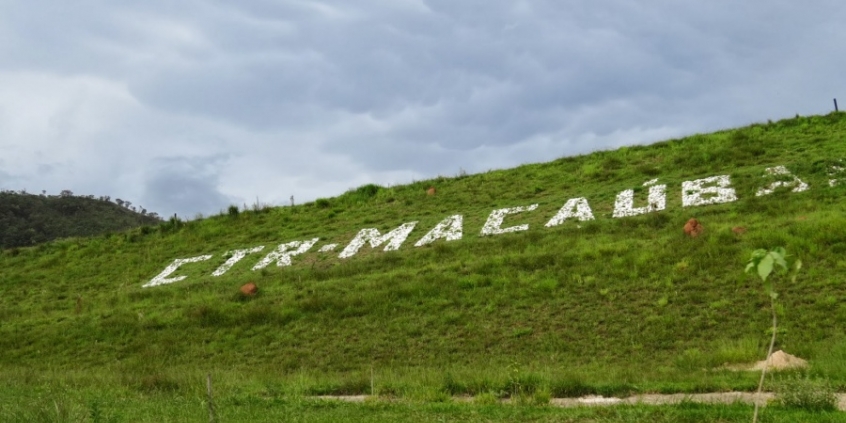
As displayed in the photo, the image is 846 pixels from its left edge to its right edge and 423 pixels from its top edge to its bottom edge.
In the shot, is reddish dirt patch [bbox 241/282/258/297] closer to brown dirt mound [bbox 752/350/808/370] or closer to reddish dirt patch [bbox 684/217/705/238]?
reddish dirt patch [bbox 684/217/705/238]

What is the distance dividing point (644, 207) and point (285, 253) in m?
16.6

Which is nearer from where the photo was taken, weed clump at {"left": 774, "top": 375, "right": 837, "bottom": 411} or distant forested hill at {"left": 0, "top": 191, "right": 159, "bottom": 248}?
weed clump at {"left": 774, "top": 375, "right": 837, "bottom": 411}

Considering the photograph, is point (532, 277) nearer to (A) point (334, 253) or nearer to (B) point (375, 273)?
(B) point (375, 273)

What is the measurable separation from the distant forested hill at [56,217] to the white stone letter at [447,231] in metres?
50.8

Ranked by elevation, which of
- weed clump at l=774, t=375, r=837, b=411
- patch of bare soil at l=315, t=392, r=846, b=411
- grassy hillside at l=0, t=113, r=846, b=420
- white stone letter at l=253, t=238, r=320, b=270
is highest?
white stone letter at l=253, t=238, r=320, b=270

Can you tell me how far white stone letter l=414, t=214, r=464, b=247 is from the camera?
107 feet

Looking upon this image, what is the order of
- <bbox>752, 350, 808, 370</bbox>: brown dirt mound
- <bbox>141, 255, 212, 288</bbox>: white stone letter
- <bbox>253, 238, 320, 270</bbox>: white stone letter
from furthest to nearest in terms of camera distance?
1. <bbox>141, 255, 212, 288</bbox>: white stone letter
2. <bbox>253, 238, 320, 270</bbox>: white stone letter
3. <bbox>752, 350, 808, 370</bbox>: brown dirt mound

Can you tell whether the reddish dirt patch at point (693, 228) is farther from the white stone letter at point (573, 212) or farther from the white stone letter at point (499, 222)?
the white stone letter at point (499, 222)

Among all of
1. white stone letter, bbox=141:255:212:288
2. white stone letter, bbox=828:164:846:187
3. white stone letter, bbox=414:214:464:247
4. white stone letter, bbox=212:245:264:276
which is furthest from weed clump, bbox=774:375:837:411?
white stone letter, bbox=141:255:212:288

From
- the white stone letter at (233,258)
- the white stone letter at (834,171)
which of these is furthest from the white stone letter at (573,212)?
the white stone letter at (233,258)

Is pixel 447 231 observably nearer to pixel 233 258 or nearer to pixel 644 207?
pixel 644 207

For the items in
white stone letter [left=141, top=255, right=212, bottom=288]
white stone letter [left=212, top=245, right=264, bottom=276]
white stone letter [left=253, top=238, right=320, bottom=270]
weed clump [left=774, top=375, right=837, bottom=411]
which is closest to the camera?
weed clump [left=774, top=375, right=837, bottom=411]

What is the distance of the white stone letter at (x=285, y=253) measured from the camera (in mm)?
34312

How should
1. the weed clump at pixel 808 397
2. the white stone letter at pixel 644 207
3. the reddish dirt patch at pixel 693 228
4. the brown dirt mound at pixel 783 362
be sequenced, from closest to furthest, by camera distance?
the weed clump at pixel 808 397 < the brown dirt mound at pixel 783 362 < the reddish dirt patch at pixel 693 228 < the white stone letter at pixel 644 207
